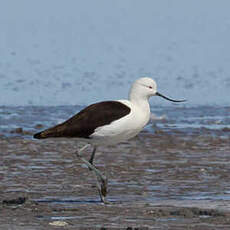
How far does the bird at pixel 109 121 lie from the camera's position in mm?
10164

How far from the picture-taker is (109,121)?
401 inches

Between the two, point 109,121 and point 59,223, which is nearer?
point 59,223

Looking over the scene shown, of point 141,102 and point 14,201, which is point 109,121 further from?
point 14,201

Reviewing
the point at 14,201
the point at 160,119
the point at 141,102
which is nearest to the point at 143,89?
the point at 141,102

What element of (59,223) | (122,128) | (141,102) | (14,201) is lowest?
(14,201)

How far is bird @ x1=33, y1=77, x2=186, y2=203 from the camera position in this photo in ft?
33.3

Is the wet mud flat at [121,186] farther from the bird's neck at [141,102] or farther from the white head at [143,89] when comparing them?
the white head at [143,89]

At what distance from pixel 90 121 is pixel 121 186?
160 cm

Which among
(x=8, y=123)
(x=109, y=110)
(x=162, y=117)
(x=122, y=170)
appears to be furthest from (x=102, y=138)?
(x=162, y=117)

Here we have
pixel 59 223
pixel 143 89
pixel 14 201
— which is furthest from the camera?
pixel 143 89

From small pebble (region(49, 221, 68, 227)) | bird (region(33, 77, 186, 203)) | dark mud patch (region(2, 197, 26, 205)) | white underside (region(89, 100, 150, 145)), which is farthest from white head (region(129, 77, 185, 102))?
small pebble (region(49, 221, 68, 227))

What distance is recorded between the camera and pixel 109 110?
10234 mm

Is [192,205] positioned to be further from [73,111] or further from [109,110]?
[73,111]

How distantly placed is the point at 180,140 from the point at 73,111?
30.5ft
